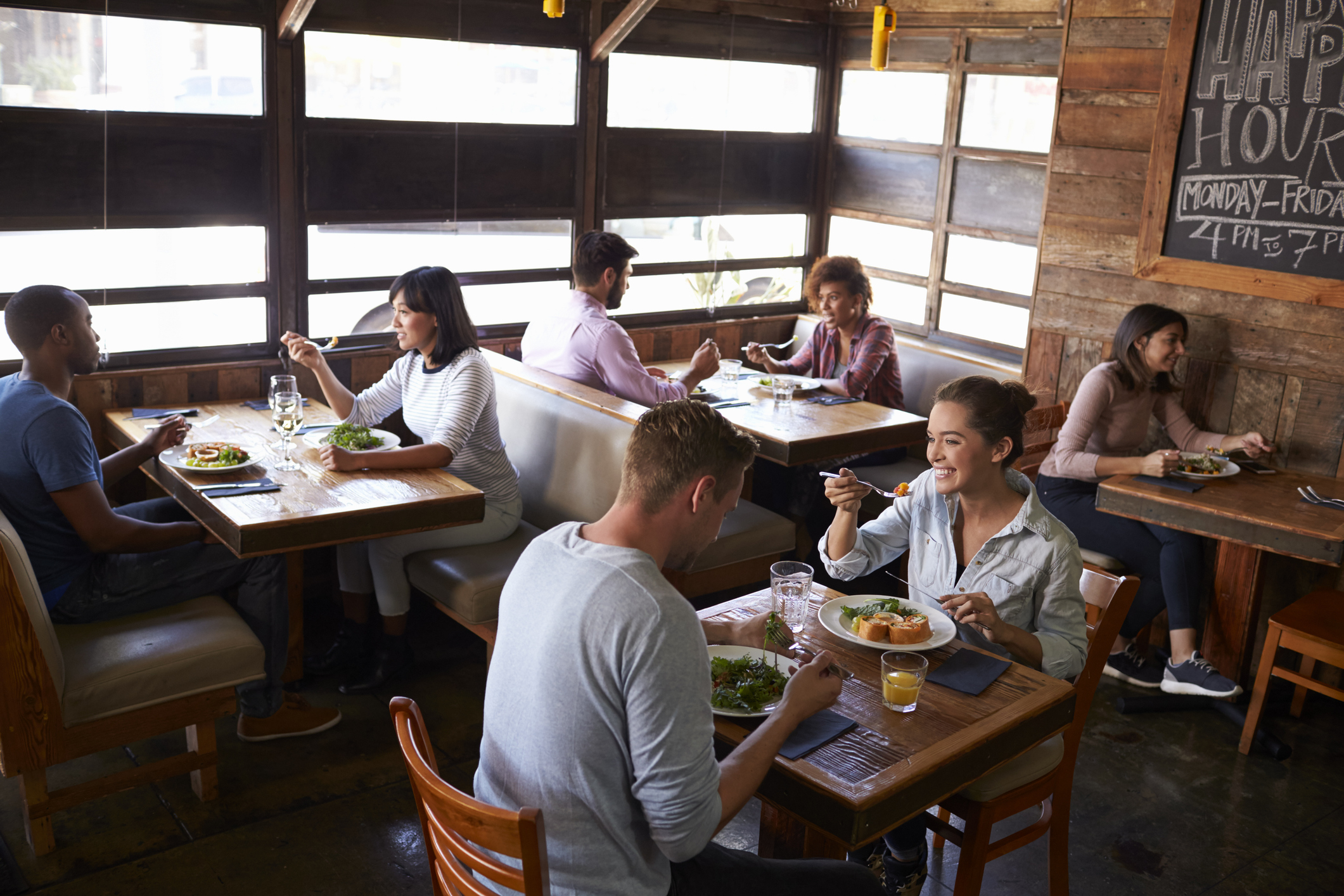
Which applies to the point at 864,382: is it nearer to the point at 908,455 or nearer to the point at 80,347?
the point at 908,455

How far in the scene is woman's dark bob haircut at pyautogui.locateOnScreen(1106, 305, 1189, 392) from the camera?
164 inches

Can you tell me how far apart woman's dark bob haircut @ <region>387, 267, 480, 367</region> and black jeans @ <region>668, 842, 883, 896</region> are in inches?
89.3

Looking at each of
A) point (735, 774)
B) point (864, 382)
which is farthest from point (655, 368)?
point (735, 774)

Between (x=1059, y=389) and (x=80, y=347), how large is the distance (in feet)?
12.1

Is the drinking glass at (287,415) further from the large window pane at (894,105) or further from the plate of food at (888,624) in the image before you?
the large window pane at (894,105)

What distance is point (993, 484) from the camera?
263 cm

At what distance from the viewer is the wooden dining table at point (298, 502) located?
10.0ft

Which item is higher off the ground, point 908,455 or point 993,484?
point 993,484

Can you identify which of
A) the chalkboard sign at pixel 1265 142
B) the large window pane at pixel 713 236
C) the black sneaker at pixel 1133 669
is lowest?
the black sneaker at pixel 1133 669

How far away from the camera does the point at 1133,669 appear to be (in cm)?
415

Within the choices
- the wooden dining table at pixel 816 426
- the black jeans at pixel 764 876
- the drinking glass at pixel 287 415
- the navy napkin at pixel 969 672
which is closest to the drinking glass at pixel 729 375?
Answer: the wooden dining table at pixel 816 426

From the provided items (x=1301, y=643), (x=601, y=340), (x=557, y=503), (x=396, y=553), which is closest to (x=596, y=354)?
(x=601, y=340)

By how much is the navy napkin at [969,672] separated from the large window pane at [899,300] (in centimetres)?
371

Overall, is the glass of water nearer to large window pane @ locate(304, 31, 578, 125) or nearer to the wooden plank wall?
the wooden plank wall
